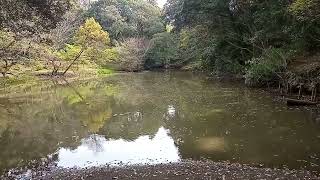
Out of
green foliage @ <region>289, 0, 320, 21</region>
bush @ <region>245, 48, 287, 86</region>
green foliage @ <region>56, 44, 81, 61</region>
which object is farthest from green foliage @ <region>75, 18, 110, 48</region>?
green foliage @ <region>289, 0, 320, 21</region>

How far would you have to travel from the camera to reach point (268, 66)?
24.8 meters

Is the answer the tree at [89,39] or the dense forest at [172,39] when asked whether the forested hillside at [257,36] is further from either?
the tree at [89,39]

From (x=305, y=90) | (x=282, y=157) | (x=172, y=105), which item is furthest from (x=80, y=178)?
(x=305, y=90)

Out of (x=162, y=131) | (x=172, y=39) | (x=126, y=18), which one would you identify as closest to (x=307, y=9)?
(x=162, y=131)

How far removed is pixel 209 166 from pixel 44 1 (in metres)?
6.54

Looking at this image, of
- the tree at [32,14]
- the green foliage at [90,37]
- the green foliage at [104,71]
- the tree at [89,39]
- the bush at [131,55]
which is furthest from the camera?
the bush at [131,55]

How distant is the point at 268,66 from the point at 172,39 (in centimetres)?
3805

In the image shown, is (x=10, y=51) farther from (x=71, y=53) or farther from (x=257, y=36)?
(x=71, y=53)

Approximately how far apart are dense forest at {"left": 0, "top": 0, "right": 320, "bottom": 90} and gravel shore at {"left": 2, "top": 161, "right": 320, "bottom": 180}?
4.36 m

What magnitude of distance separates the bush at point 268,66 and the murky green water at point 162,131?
1.28 m

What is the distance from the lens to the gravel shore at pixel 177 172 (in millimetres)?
9836

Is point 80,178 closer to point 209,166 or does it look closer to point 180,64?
point 209,166

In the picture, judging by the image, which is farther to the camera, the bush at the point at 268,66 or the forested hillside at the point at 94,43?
the forested hillside at the point at 94,43

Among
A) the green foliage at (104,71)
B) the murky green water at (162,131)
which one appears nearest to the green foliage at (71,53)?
the green foliage at (104,71)
